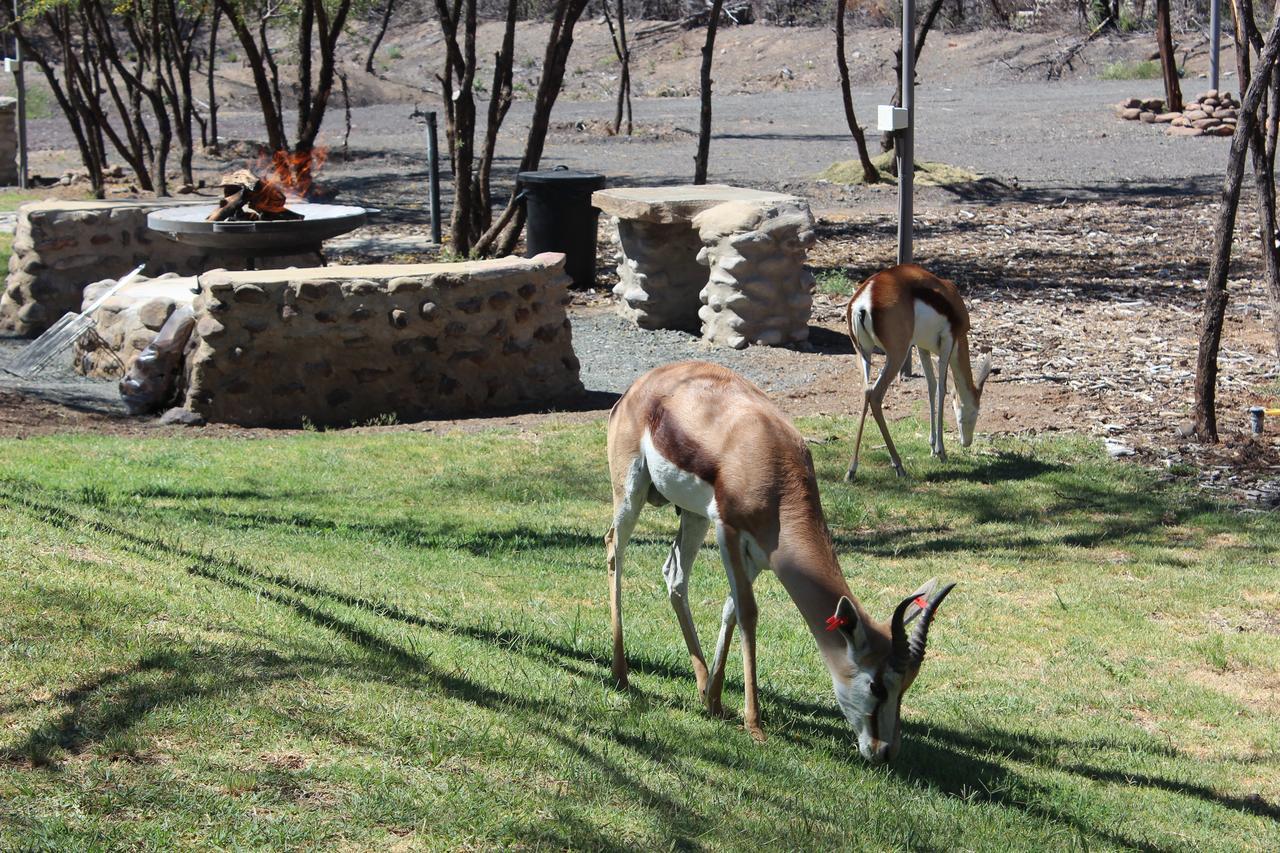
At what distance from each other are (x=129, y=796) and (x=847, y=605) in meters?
2.30

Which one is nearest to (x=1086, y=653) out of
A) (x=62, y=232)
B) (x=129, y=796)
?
(x=129, y=796)

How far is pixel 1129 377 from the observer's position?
41.6 feet

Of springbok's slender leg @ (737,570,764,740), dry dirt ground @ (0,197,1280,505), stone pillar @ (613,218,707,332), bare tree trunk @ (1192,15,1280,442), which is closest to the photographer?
springbok's slender leg @ (737,570,764,740)

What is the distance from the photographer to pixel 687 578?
19.2 feet

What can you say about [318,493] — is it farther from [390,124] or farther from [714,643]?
[390,124]

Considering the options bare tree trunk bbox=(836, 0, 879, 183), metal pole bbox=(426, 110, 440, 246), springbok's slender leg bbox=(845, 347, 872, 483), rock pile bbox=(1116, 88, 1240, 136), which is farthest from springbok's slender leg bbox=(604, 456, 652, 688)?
rock pile bbox=(1116, 88, 1240, 136)

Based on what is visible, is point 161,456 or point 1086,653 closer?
point 1086,653

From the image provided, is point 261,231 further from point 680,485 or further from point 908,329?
point 680,485

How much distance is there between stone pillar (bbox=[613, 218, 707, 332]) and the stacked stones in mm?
4565

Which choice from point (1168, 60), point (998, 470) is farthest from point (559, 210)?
point (1168, 60)

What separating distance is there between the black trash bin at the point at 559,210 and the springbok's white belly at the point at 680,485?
1078 cm

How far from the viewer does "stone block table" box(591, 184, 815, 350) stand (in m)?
13.9

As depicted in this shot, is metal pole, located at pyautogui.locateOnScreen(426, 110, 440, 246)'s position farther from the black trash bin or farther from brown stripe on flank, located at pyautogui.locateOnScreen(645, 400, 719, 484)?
brown stripe on flank, located at pyautogui.locateOnScreen(645, 400, 719, 484)

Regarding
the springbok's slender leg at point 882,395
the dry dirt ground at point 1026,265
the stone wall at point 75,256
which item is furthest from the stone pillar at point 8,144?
the springbok's slender leg at point 882,395
